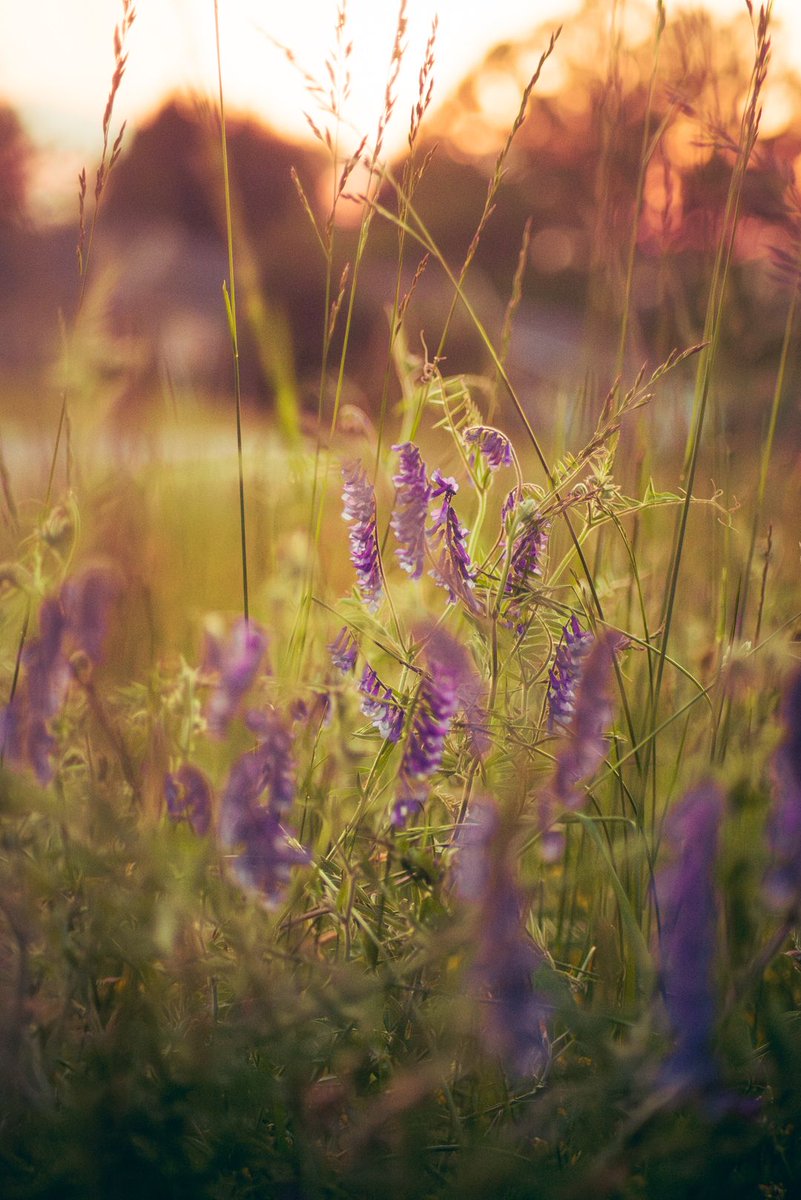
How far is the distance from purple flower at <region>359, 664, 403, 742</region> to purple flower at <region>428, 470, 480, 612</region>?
0.39ft

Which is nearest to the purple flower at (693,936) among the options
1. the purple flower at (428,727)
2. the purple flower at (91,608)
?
the purple flower at (428,727)

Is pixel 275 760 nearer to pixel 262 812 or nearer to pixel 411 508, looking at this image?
pixel 262 812

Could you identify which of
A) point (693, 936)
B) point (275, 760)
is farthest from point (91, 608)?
point (693, 936)

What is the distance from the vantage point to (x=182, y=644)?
5.27 ft

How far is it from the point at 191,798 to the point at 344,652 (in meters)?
0.20

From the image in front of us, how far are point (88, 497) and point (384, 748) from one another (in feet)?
1.23

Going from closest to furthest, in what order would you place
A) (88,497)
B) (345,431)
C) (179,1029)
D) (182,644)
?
(179,1029) → (88,497) → (345,431) → (182,644)

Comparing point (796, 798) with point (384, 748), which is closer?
point (796, 798)

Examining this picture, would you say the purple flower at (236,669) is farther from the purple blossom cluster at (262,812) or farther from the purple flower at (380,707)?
the purple flower at (380,707)

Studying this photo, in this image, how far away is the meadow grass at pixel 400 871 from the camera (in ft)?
2.13

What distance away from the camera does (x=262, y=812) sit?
77cm

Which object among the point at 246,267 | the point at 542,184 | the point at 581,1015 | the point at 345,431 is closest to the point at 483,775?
the point at 581,1015

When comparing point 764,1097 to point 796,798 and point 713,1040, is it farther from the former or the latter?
point 796,798

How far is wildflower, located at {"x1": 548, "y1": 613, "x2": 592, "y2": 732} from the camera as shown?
937 millimetres
